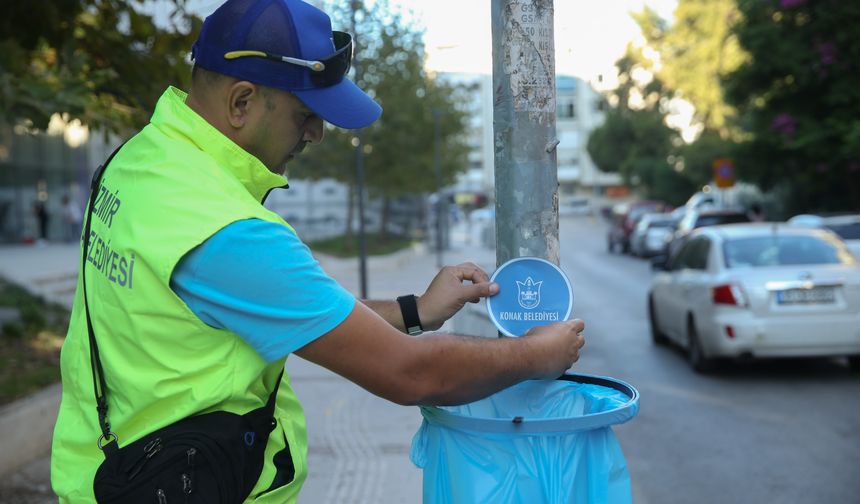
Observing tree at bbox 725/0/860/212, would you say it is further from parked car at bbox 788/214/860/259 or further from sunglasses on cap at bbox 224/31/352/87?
sunglasses on cap at bbox 224/31/352/87

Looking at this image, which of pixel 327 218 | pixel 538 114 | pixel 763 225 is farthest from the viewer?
pixel 327 218

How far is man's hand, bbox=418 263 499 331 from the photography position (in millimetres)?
2451

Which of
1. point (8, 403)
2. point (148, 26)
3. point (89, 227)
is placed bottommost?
point (8, 403)

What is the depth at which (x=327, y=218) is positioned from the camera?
42.4 meters

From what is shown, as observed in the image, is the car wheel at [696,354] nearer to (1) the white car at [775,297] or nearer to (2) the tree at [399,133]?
(1) the white car at [775,297]

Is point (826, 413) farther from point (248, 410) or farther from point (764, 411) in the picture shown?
point (248, 410)

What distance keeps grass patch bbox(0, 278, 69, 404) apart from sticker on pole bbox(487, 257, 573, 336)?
505cm

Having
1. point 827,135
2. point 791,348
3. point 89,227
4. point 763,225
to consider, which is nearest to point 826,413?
point 791,348

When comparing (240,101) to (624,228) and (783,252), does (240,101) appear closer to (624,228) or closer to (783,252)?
(783,252)

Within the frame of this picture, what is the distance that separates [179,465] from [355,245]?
3044cm

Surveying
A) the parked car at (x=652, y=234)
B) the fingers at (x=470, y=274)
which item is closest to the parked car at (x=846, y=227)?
the parked car at (x=652, y=234)

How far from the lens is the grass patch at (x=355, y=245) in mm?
30286

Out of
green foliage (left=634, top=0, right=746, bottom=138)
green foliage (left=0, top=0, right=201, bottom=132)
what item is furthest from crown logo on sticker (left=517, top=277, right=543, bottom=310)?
green foliage (left=634, top=0, right=746, bottom=138)

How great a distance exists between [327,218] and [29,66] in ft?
118
